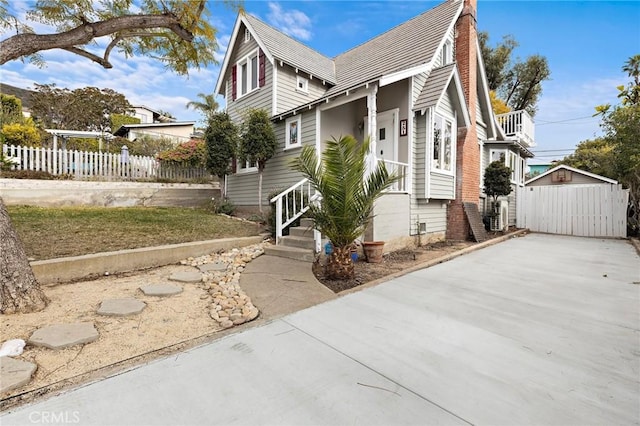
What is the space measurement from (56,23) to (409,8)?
1221 centimetres

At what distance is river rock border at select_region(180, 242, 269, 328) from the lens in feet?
11.2

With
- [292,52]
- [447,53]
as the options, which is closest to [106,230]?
[292,52]

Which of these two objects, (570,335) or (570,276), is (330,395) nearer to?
(570,335)

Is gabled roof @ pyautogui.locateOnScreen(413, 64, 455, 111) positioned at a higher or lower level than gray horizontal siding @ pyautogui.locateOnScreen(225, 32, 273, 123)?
lower

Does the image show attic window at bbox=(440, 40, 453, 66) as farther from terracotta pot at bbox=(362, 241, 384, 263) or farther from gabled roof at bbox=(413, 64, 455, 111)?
terracotta pot at bbox=(362, 241, 384, 263)

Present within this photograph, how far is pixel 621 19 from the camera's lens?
891 cm

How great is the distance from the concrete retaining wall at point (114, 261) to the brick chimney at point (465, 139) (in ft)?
24.8

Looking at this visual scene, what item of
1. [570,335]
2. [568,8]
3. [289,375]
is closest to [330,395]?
[289,375]

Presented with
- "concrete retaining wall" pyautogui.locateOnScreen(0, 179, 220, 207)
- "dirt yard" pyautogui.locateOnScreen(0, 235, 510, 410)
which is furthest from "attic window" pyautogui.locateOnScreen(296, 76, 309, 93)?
"dirt yard" pyautogui.locateOnScreen(0, 235, 510, 410)

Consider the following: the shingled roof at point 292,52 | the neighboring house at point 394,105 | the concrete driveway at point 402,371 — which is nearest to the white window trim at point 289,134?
the neighboring house at point 394,105

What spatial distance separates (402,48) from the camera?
996cm

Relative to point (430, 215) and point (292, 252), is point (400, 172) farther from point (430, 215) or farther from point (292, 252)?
point (292, 252)

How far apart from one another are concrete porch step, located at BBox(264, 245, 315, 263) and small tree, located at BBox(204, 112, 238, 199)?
197 inches

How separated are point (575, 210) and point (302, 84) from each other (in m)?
12.1
